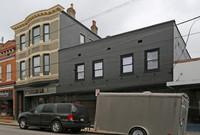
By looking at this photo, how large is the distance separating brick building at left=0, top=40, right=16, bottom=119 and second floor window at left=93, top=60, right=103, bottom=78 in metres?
12.1

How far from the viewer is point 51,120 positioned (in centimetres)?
1186

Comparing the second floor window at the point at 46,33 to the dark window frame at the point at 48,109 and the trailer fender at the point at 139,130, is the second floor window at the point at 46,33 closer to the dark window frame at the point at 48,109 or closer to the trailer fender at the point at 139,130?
the dark window frame at the point at 48,109

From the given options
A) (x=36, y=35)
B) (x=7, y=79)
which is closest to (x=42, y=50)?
(x=36, y=35)

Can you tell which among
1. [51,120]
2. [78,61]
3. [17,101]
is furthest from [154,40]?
[17,101]

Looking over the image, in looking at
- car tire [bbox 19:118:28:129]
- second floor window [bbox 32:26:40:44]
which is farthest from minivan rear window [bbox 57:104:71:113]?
second floor window [bbox 32:26:40:44]

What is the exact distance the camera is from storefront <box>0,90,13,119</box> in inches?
931

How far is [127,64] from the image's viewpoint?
48.8 feet

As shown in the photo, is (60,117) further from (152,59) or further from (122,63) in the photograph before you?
(152,59)

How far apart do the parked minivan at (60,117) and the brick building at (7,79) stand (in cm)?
1222

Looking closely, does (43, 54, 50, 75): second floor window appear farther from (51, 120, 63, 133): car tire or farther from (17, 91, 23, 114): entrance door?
(51, 120, 63, 133): car tire

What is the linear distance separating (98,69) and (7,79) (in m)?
14.3

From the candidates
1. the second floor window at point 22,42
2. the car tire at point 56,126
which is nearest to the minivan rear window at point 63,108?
the car tire at point 56,126

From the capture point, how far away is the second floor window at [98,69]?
53.9ft

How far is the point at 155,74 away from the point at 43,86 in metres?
11.9
